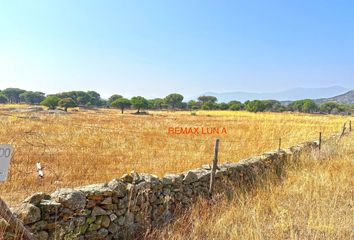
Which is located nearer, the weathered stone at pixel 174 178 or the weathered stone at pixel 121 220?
the weathered stone at pixel 121 220

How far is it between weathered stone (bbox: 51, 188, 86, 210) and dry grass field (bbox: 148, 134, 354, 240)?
1.29 meters

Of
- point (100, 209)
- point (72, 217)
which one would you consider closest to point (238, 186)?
point (100, 209)

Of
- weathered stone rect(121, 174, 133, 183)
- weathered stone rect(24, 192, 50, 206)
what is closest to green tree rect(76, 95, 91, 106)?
weathered stone rect(121, 174, 133, 183)

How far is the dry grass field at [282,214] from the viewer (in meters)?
4.66

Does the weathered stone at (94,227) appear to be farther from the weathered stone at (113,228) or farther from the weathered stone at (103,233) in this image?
the weathered stone at (113,228)

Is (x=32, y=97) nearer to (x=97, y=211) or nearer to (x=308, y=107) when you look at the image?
(x=308, y=107)

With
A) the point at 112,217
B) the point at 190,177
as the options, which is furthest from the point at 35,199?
the point at 190,177

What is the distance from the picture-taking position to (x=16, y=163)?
9047mm

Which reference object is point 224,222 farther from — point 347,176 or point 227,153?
point 227,153

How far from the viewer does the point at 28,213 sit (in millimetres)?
3631

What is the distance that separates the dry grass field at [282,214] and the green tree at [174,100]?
109727 millimetres

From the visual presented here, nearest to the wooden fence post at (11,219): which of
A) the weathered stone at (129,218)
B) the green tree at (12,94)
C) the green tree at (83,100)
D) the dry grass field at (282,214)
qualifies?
the weathered stone at (129,218)

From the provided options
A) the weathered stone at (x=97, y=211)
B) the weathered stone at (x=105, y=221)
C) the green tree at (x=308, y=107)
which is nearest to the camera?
the weathered stone at (x=97, y=211)

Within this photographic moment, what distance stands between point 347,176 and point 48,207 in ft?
23.9
